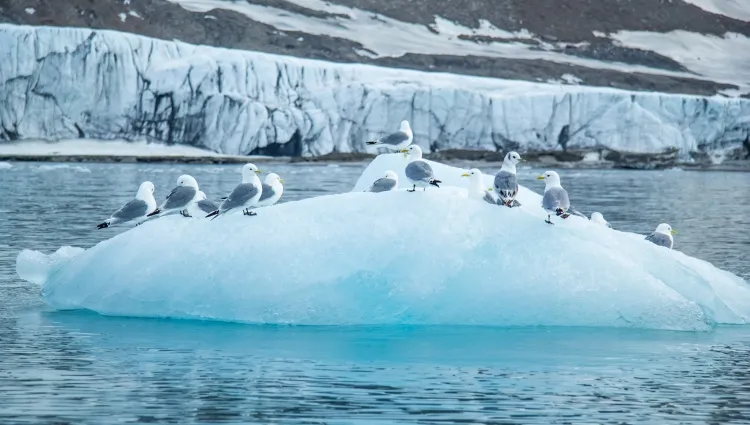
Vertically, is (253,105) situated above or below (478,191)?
below

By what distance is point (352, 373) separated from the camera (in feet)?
27.2

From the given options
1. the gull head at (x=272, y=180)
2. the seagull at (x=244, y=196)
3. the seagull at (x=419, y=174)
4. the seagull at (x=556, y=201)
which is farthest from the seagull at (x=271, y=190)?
the seagull at (x=556, y=201)

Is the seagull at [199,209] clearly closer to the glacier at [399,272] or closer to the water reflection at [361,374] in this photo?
the glacier at [399,272]

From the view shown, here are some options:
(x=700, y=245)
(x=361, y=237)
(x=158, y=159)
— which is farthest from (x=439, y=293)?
(x=158, y=159)

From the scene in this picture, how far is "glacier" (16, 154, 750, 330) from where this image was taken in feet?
34.0

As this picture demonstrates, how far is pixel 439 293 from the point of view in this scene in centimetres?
1038

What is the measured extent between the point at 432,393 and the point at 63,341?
3366 mm

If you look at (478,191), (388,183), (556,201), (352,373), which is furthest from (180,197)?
(352,373)

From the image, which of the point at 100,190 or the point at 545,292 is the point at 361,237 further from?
the point at 100,190

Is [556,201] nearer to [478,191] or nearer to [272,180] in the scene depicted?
[478,191]

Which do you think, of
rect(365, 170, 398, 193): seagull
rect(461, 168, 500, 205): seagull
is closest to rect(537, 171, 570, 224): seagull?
rect(461, 168, 500, 205): seagull

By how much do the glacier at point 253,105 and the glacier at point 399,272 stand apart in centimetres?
3487

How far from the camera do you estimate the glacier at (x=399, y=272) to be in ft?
34.0

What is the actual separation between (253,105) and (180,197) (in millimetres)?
34691
